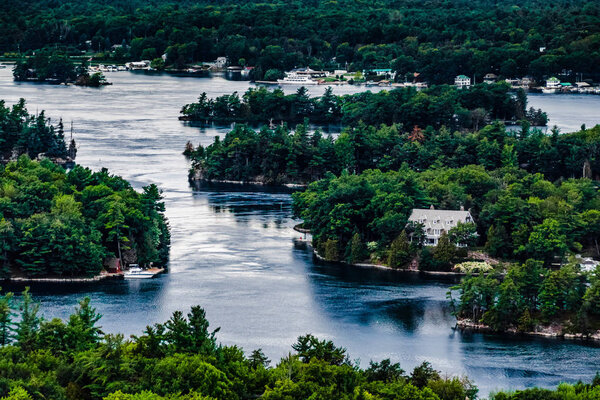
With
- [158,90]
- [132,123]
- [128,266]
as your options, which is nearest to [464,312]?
[128,266]

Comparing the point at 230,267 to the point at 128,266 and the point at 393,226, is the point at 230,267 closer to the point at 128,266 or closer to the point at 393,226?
the point at 128,266

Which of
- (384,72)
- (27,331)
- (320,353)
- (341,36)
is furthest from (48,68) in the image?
(320,353)

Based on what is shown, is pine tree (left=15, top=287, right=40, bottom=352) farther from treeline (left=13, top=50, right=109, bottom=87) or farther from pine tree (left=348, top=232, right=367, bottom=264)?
treeline (left=13, top=50, right=109, bottom=87)

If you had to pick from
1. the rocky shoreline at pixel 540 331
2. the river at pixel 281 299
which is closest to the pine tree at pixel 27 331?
the river at pixel 281 299

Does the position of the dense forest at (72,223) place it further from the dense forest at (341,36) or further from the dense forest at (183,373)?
the dense forest at (341,36)

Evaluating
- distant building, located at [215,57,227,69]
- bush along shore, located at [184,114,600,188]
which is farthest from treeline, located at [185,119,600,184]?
distant building, located at [215,57,227,69]

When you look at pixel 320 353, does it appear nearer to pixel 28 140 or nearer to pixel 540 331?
pixel 540 331
